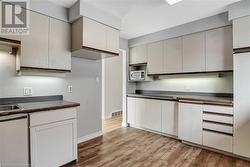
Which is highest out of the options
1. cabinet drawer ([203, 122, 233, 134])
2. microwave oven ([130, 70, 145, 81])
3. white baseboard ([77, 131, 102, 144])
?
microwave oven ([130, 70, 145, 81])

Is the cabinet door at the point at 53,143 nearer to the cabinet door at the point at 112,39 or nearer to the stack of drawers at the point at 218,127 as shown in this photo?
the cabinet door at the point at 112,39

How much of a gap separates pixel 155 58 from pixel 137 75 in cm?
65

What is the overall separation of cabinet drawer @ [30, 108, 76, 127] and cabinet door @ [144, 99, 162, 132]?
1.89 meters

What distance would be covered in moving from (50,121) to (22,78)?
0.88 m

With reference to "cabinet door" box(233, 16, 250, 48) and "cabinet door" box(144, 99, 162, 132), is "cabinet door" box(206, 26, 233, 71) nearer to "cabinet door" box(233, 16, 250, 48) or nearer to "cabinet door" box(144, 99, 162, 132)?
"cabinet door" box(233, 16, 250, 48)

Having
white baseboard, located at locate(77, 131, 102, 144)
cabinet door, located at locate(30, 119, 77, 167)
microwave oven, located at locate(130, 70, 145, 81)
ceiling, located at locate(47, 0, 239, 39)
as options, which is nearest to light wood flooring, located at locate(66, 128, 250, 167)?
white baseboard, located at locate(77, 131, 102, 144)

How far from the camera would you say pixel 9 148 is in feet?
5.02

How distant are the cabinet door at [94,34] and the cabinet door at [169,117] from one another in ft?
5.93

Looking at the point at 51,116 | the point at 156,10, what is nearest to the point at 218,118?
the point at 156,10

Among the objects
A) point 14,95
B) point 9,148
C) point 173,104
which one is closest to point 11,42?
point 14,95

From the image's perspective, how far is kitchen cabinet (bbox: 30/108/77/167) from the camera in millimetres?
1710

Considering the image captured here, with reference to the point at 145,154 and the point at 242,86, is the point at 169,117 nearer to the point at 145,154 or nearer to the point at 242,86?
the point at 145,154

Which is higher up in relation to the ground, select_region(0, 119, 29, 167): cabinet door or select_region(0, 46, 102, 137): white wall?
select_region(0, 46, 102, 137): white wall

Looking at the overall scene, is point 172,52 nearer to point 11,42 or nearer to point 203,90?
point 203,90
